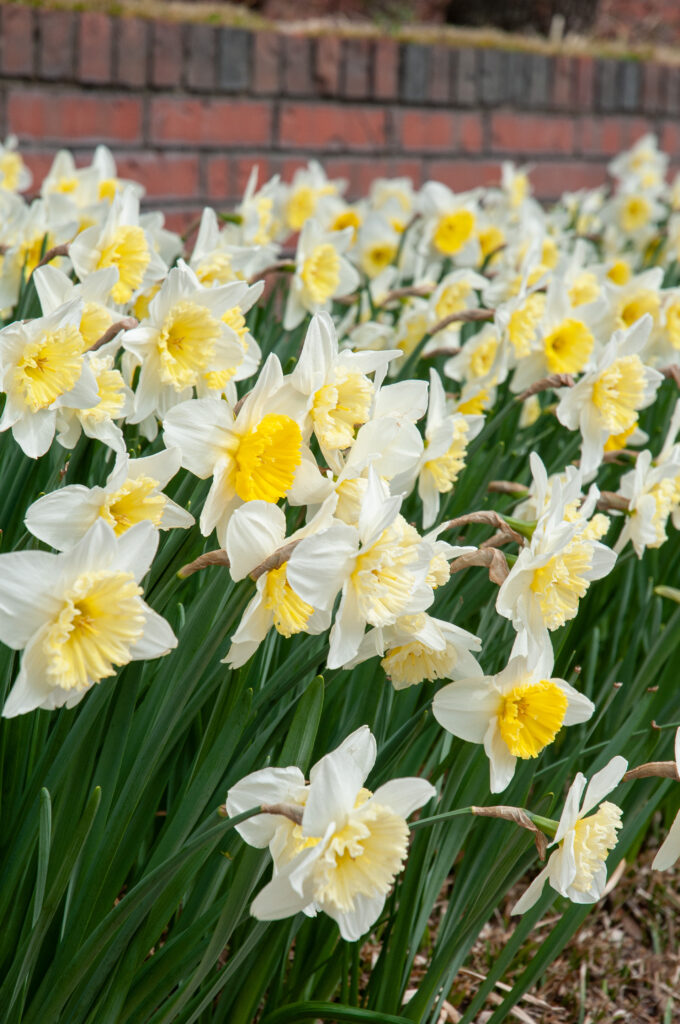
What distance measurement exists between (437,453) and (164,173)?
7.68 feet

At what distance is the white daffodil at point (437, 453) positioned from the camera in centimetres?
131

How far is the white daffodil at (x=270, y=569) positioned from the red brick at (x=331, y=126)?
297 centimetres

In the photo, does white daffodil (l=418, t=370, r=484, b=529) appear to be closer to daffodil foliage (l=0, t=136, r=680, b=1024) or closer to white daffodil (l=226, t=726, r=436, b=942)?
daffodil foliage (l=0, t=136, r=680, b=1024)

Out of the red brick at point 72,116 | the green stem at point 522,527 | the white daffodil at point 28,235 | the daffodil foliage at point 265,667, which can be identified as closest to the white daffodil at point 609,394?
the daffodil foliage at point 265,667

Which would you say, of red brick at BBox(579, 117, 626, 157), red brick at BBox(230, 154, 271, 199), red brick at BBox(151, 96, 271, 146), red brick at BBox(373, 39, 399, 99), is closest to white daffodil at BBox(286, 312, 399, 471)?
red brick at BBox(151, 96, 271, 146)

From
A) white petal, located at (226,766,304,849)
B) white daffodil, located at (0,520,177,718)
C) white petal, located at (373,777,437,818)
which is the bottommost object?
white petal, located at (226,766,304,849)

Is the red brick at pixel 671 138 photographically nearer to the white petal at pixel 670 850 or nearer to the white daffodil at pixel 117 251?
the white daffodil at pixel 117 251

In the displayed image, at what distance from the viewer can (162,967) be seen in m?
1.02

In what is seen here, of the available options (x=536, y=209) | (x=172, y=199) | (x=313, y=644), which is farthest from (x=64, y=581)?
(x=172, y=199)

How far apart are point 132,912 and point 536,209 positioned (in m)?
2.42

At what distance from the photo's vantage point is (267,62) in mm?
3494

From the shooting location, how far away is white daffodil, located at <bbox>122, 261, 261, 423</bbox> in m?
1.13

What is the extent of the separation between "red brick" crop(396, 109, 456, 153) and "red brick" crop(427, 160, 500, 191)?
0.19ft

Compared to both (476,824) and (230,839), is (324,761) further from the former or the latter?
(476,824)
